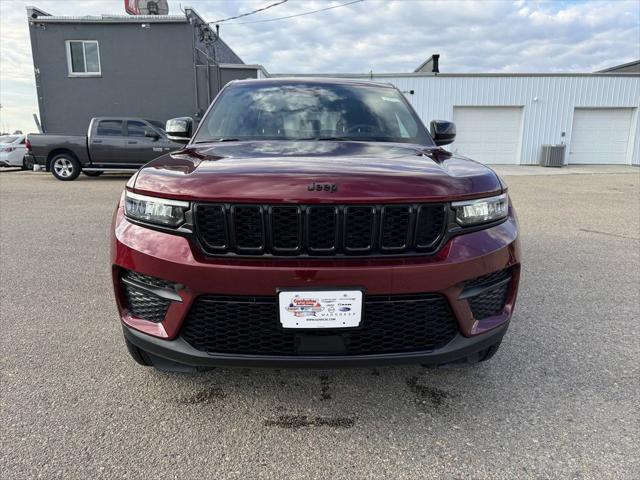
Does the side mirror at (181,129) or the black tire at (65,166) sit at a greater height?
the side mirror at (181,129)

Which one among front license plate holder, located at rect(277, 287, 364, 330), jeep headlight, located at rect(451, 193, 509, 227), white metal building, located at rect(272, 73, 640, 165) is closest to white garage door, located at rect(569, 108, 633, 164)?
white metal building, located at rect(272, 73, 640, 165)

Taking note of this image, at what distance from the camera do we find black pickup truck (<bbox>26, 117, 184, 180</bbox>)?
12.3 metres

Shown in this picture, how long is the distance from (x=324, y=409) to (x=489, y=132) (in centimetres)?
1906

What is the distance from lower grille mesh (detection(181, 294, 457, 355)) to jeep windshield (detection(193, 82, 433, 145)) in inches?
52.3

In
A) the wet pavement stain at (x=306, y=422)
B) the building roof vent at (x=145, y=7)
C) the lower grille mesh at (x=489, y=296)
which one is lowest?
the wet pavement stain at (x=306, y=422)

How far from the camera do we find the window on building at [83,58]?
17172mm

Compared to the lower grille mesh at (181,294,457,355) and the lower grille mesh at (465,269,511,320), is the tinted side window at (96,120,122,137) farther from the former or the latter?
the lower grille mesh at (465,269,511,320)

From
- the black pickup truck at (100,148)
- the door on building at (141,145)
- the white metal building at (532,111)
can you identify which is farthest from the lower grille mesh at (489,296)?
the white metal building at (532,111)

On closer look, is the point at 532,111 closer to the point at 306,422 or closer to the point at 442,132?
the point at 442,132

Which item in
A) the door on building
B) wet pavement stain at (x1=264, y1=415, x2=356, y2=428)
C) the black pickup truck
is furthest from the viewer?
the door on building

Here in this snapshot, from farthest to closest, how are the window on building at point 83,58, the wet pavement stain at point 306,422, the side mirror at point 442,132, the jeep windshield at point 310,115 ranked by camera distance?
the window on building at point 83,58 < the side mirror at point 442,132 < the jeep windshield at point 310,115 < the wet pavement stain at point 306,422

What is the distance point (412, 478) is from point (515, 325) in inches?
70.6

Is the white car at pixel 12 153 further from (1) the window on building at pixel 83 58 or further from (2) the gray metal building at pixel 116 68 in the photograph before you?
(1) the window on building at pixel 83 58

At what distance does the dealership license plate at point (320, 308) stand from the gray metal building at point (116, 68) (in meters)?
16.4
